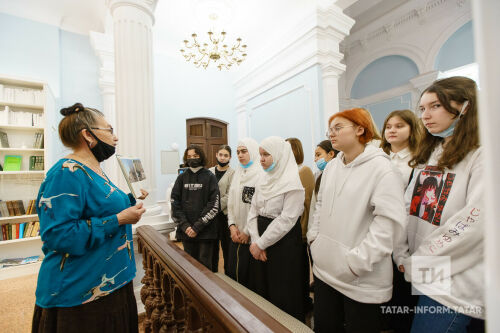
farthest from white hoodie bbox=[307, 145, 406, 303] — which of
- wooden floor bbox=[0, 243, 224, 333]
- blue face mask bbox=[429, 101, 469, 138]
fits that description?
wooden floor bbox=[0, 243, 224, 333]

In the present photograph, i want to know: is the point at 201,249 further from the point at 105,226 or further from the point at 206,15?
the point at 206,15

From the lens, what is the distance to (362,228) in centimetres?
123

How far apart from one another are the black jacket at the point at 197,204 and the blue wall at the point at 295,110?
2887mm

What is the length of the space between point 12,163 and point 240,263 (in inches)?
Result: 148

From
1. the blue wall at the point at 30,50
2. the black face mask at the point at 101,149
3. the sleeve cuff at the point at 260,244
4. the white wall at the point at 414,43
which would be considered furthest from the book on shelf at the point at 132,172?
the white wall at the point at 414,43

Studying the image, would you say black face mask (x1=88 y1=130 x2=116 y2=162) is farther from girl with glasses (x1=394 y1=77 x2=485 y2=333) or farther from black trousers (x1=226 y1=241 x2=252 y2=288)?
girl with glasses (x1=394 y1=77 x2=485 y2=333)

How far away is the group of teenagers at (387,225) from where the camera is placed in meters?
0.95

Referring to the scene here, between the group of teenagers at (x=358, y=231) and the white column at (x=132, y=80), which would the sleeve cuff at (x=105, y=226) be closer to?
the group of teenagers at (x=358, y=231)

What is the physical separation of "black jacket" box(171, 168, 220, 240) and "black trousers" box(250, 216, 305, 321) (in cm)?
71

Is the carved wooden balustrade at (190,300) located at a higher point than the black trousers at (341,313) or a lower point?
higher

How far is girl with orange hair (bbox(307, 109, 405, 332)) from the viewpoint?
3.76 ft

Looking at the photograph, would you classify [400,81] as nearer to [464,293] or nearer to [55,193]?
[464,293]

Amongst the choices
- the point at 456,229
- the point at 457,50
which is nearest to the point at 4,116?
the point at 456,229

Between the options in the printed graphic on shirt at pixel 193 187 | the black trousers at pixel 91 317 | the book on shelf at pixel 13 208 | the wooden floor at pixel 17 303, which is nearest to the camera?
the black trousers at pixel 91 317
